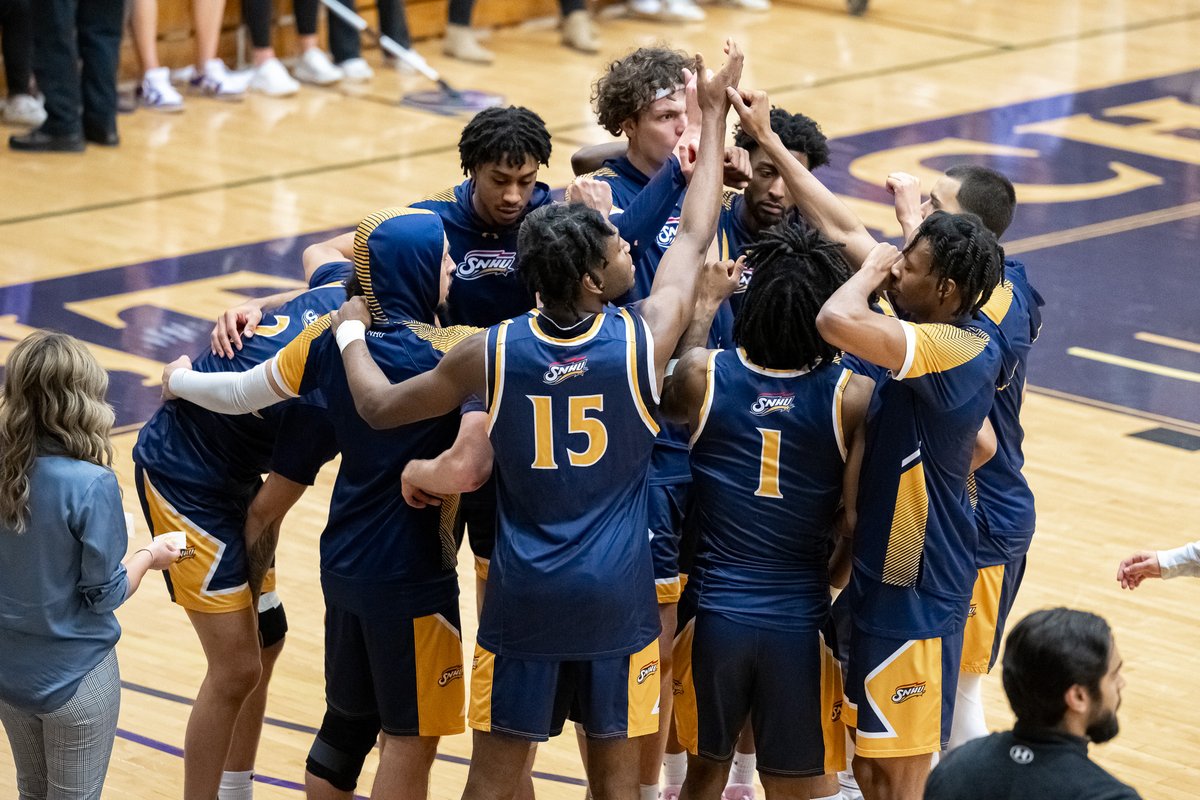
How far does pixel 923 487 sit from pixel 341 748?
160cm

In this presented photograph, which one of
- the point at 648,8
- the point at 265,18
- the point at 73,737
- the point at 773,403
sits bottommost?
the point at 648,8

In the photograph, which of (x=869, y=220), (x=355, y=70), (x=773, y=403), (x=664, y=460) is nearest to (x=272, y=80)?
(x=355, y=70)

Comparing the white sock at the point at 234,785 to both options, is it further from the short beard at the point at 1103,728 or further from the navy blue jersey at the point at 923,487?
the short beard at the point at 1103,728

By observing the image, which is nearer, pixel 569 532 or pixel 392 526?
pixel 569 532

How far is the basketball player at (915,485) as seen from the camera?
4.00m

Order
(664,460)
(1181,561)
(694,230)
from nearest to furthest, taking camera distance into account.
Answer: (694,230)
(1181,561)
(664,460)

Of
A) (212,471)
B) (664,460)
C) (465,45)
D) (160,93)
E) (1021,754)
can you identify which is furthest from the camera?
(465,45)

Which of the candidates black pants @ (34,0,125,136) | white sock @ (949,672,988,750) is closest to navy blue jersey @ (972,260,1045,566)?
white sock @ (949,672,988,750)

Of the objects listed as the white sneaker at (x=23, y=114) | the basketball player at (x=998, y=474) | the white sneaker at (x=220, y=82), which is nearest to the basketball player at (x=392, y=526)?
the basketball player at (x=998, y=474)

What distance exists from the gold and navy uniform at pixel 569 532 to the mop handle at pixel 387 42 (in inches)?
413

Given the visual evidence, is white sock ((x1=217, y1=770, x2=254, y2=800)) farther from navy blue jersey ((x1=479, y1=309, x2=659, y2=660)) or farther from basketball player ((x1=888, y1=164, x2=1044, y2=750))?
basketball player ((x1=888, y1=164, x2=1044, y2=750))

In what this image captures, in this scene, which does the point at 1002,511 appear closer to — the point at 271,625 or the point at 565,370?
the point at 565,370

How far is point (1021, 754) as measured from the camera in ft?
10.2

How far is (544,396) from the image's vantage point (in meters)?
3.92
